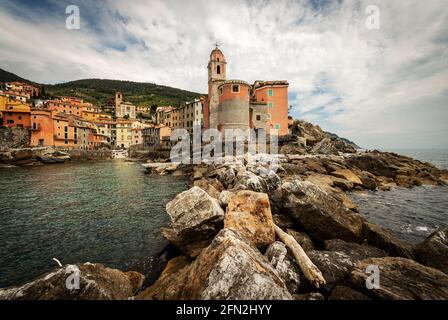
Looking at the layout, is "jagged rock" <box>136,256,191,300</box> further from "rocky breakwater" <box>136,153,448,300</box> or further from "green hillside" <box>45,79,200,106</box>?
"green hillside" <box>45,79,200,106</box>

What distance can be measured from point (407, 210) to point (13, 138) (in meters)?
73.8

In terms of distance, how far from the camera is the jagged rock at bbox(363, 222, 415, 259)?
5746mm

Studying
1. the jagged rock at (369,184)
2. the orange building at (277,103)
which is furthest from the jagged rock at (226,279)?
the orange building at (277,103)

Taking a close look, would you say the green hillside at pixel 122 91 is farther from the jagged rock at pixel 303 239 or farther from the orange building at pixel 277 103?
the jagged rock at pixel 303 239

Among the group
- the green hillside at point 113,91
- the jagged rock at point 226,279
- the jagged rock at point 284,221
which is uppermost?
the green hillside at point 113,91

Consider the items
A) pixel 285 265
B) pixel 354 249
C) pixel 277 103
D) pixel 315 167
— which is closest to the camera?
pixel 285 265

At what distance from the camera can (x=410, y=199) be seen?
15953mm

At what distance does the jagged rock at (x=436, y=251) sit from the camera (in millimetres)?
5233

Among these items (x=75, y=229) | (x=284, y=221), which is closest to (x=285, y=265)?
(x=284, y=221)

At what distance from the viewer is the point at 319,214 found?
6.79m

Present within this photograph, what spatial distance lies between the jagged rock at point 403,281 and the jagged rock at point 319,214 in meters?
2.20

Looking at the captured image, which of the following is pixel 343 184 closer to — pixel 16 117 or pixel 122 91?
pixel 16 117
